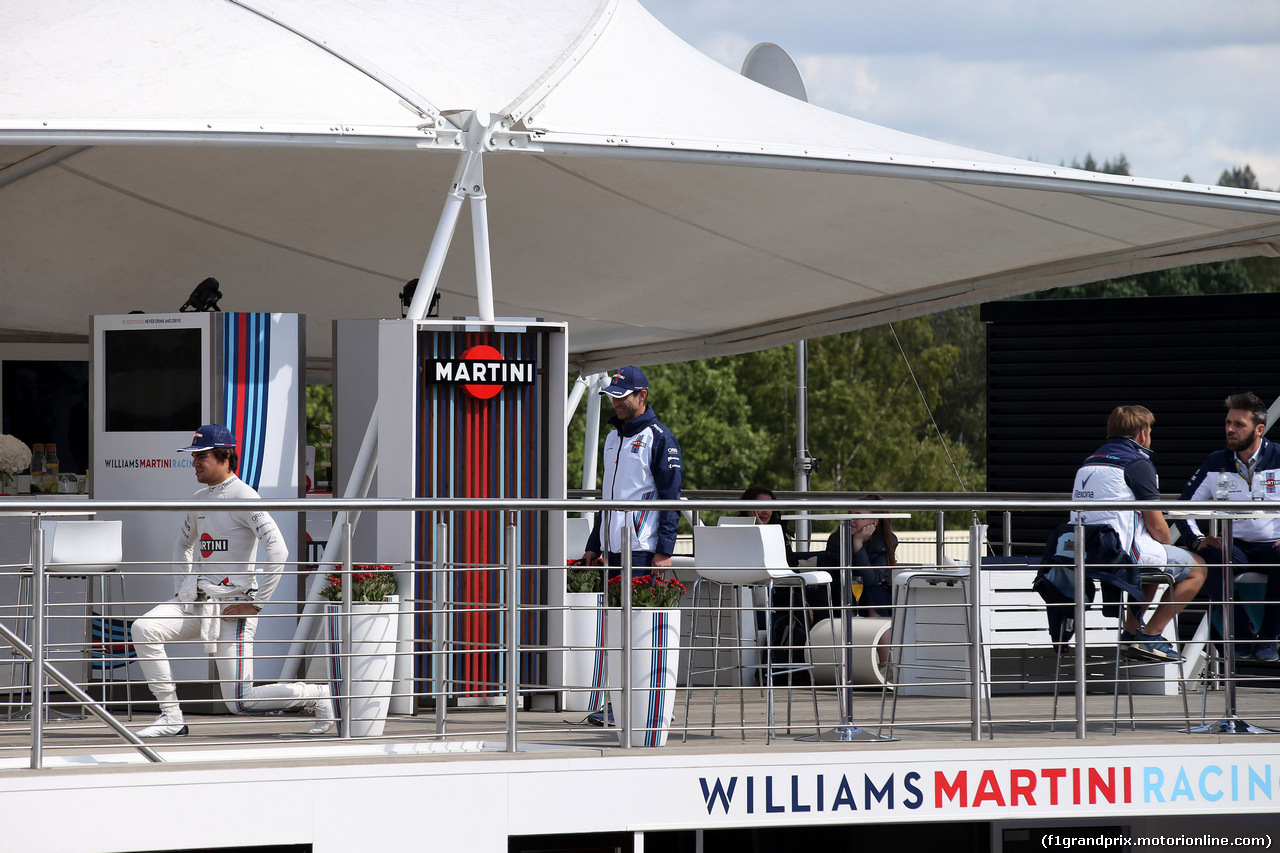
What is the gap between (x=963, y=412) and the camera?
50625 mm

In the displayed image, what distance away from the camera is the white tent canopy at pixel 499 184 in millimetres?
6625

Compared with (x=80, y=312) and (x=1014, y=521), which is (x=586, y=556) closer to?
(x=80, y=312)

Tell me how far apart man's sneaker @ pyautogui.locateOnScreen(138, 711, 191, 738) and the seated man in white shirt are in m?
3.99

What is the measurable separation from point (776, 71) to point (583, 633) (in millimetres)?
6810

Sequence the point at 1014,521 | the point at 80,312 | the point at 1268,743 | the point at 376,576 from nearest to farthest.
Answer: the point at 1268,743 < the point at 376,576 < the point at 80,312 < the point at 1014,521

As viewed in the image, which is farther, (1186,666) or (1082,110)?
(1082,110)

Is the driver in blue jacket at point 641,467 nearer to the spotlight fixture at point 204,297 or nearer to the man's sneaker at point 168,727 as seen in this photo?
the man's sneaker at point 168,727

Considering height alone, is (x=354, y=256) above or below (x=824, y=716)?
above

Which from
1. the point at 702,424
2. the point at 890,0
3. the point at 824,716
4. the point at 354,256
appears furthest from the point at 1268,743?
the point at 890,0

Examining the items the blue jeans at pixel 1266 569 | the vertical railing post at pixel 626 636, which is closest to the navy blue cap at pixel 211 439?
the vertical railing post at pixel 626 636

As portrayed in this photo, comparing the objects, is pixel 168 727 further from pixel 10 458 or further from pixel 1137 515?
pixel 1137 515

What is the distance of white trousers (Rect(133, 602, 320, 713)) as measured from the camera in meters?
6.05

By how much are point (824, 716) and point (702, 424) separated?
28.6m

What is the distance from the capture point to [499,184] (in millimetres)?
8312
